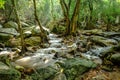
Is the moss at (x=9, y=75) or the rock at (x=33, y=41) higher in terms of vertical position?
the moss at (x=9, y=75)

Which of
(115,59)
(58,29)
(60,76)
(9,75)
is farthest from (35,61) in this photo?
(58,29)

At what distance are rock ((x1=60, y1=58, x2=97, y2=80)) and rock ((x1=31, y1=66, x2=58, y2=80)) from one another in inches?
24.0

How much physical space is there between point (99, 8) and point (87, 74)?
15.1 metres

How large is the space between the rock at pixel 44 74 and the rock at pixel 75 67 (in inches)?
24.0

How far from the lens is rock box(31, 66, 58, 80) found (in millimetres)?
7430

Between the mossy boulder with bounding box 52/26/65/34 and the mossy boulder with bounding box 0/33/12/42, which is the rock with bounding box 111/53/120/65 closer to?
the mossy boulder with bounding box 0/33/12/42

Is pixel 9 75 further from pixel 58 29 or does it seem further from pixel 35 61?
pixel 58 29

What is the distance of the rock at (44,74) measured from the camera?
24.4ft

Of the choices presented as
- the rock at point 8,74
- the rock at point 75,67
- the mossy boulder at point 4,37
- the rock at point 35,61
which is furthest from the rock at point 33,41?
the rock at point 8,74

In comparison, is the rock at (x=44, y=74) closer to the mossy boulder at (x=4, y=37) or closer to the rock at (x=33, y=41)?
the rock at (x=33, y=41)

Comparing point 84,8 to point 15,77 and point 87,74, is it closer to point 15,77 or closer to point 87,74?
point 87,74

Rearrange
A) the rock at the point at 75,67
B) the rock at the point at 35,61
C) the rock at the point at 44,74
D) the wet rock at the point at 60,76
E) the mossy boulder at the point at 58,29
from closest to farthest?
1. the rock at the point at 44,74
2. the wet rock at the point at 60,76
3. the rock at the point at 75,67
4. the rock at the point at 35,61
5. the mossy boulder at the point at 58,29

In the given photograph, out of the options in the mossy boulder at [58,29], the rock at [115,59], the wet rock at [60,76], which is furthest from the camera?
the mossy boulder at [58,29]

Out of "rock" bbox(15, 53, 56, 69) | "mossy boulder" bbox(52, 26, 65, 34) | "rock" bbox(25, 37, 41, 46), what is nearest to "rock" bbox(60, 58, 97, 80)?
"rock" bbox(15, 53, 56, 69)
